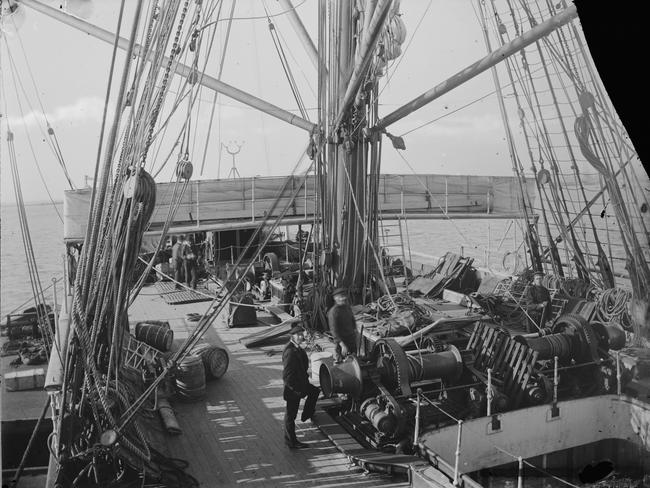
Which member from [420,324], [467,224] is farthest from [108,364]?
[467,224]

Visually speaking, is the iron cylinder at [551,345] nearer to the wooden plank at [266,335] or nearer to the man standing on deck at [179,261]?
the wooden plank at [266,335]

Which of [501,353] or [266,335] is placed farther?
[266,335]

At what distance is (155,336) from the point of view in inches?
334

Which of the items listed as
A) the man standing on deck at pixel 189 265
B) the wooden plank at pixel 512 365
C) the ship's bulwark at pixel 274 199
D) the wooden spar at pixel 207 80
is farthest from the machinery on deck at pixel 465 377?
the man standing on deck at pixel 189 265

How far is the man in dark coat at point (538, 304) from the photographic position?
31.2 feet

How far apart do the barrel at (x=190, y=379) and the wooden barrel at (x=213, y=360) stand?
1.79ft

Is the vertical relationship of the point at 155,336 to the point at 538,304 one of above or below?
below

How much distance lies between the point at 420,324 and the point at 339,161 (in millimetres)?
3365

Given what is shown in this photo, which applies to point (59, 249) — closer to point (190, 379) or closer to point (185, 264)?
point (185, 264)

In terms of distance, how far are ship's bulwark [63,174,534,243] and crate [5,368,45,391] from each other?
3.98m

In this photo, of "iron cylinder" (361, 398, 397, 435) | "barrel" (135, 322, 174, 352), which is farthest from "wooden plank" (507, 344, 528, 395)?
"barrel" (135, 322, 174, 352)

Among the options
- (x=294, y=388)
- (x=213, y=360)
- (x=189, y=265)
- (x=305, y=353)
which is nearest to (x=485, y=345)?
(x=305, y=353)

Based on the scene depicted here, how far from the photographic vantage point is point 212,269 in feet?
57.7

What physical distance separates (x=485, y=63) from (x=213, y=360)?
5569mm
